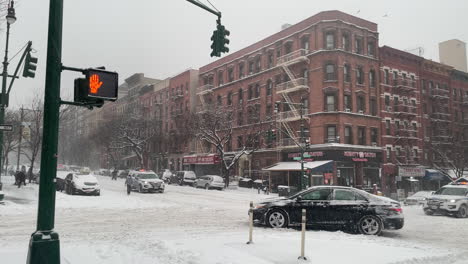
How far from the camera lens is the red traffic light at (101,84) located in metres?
5.96

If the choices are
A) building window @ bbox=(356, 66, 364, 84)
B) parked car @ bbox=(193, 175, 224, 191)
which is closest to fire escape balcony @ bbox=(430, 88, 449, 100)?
building window @ bbox=(356, 66, 364, 84)

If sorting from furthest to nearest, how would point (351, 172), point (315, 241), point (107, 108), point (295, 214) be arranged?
point (107, 108) → point (351, 172) → point (295, 214) → point (315, 241)

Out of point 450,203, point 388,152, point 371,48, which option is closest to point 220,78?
point 371,48

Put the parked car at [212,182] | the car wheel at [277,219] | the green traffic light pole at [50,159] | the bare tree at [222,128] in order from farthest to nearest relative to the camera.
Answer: the bare tree at [222,128] → the parked car at [212,182] → the car wheel at [277,219] → the green traffic light pole at [50,159]

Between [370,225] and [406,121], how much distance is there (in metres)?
36.8

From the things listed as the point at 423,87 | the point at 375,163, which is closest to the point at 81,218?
the point at 375,163

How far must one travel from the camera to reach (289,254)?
8.49 metres

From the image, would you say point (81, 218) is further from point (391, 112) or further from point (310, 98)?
point (391, 112)

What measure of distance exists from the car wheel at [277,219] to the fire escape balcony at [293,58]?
29.9 metres

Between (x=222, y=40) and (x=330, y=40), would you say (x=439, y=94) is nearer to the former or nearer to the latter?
(x=330, y=40)

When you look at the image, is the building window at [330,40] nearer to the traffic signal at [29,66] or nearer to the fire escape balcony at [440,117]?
the fire escape balcony at [440,117]

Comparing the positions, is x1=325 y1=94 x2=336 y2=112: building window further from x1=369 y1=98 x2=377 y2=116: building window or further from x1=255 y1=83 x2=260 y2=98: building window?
x1=255 y1=83 x2=260 y2=98: building window

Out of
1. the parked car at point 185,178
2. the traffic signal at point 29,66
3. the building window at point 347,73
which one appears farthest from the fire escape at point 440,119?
the traffic signal at point 29,66

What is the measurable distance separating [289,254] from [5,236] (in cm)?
803
